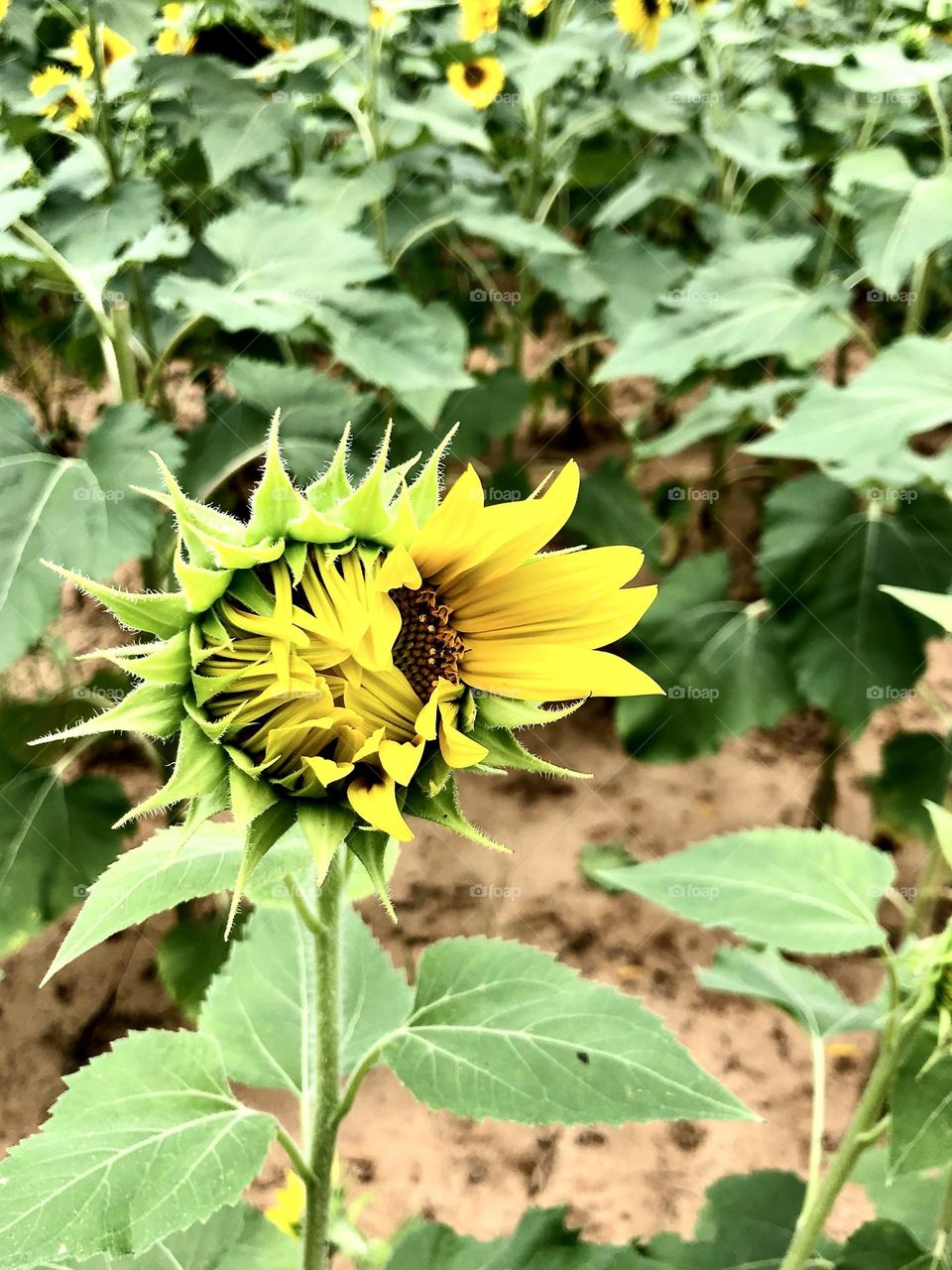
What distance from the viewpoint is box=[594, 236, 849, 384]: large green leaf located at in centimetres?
166

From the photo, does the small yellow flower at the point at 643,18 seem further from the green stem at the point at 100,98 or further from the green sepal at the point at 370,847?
the green sepal at the point at 370,847

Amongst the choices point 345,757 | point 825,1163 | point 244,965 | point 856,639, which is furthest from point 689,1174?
point 345,757

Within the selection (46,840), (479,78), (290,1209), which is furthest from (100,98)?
(290,1209)

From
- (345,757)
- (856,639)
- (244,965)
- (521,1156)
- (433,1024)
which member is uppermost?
(345,757)

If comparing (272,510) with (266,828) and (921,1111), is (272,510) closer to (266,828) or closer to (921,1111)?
(266,828)

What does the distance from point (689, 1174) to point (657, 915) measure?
1.63 feet

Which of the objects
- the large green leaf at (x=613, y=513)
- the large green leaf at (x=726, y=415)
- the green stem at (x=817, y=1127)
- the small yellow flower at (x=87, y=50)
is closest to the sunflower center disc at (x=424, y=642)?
the green stem at (x=817, y=1127)

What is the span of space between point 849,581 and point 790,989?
2.46 ft

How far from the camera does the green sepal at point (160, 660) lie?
1.67 feet

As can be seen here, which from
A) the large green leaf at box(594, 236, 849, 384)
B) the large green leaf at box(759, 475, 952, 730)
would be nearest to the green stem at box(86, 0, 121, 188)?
the large green leaf at box(594, 236, 849, 384)

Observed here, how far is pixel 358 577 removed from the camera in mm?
529

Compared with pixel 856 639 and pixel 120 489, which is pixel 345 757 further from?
pixel 856 639

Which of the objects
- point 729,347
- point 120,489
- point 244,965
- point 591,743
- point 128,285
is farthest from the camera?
point 591,743

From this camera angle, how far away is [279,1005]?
3.04 ft
